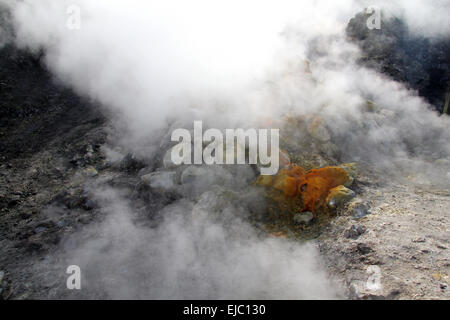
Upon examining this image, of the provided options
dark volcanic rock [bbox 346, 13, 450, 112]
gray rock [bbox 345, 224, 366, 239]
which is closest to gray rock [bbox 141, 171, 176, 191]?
gray rock [bbox 345, 224, 366, 239]

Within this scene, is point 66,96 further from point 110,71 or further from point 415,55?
point 415,55

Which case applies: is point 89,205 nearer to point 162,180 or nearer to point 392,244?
point 162,180

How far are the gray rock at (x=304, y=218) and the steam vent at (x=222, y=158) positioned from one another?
0.12 feet

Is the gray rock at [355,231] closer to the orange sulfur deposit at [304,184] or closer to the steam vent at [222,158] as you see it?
the steam vent at [222,158]

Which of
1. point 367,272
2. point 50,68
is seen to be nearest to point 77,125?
point 50,68

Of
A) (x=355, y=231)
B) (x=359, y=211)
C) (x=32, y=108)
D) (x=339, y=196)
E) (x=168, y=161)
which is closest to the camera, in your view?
(x=355, y=231)

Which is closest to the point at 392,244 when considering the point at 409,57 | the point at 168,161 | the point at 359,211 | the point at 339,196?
the point at 359,211

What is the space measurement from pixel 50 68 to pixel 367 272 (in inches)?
409

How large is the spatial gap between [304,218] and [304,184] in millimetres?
685

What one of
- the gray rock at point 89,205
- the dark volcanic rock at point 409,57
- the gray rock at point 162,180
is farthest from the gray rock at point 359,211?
the dark volcanic rock at point 409,57

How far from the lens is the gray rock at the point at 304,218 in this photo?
17.4 feet

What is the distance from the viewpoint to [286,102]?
8.01 meters

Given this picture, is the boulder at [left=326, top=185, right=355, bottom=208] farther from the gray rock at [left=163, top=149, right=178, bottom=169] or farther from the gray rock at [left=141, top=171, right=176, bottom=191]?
the gray rock at [left=163, top=149, right=178, bottom=169]

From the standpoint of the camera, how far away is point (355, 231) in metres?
4.78
